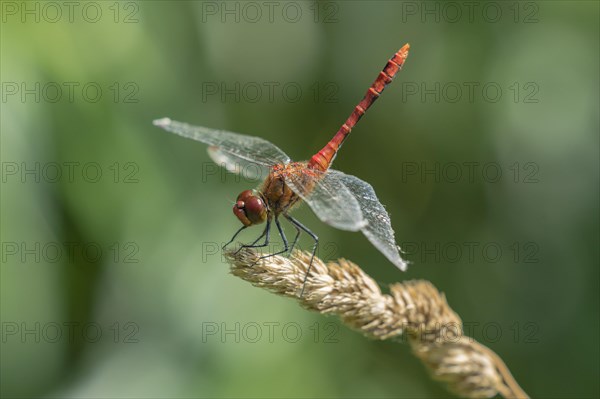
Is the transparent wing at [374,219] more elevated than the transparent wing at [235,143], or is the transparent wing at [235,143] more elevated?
the transparent wing at [235,143]

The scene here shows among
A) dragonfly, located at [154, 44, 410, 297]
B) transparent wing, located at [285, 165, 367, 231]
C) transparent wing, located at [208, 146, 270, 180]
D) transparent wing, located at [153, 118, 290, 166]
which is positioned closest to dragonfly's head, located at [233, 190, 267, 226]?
dragonfly, located at [154, 44, 410, 297]

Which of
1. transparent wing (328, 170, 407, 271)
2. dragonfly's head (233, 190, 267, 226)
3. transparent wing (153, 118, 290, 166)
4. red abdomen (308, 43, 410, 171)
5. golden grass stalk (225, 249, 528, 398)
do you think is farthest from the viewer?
red abdomen (308, 43, 410, 171)

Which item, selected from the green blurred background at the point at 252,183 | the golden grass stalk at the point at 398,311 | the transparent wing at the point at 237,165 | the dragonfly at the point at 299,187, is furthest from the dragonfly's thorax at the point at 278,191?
the golden grass stalk at the point at 398,311

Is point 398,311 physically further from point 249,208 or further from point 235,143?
point 235,143

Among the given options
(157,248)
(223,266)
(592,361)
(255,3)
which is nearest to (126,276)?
(157,248)

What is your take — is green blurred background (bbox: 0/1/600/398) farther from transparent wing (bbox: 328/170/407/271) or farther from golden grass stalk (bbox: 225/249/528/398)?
golden grass stalk (bbox: 225/249/528/398)

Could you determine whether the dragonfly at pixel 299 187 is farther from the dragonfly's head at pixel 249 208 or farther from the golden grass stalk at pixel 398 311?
the golden grass stalk at pixel 398 311

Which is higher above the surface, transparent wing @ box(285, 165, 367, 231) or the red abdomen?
the red abdomen

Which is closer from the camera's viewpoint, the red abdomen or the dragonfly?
the dragonfly

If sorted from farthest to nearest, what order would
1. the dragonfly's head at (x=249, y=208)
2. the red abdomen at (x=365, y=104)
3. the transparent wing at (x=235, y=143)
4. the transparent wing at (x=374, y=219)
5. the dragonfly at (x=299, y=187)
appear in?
1. the red abdomen at (x=365, y=104)
2. the transparent wing at (x=235, y=143)
3. the dragonfly's head at (x=249, y=208)
4. the dragonfly at (x=299, y=187)
5. the transparent wing at (x=374, y=219)

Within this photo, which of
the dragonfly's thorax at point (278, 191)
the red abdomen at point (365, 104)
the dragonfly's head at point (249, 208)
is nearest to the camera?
the dragonfly's head at point (249, 208)
